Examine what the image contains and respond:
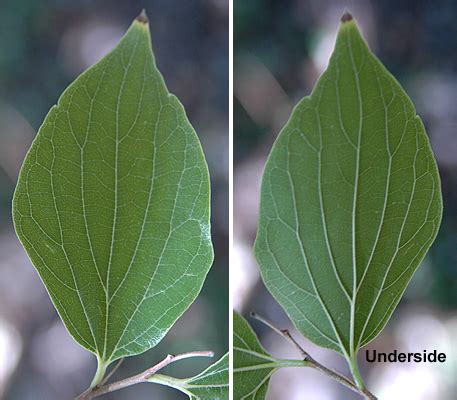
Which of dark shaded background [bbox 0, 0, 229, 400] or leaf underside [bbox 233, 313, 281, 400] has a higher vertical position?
dark shaded background [bbox 0, 0, 229, 400]

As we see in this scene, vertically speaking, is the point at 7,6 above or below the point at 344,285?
above

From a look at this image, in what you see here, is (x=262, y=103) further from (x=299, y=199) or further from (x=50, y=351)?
(x=50, y=351)

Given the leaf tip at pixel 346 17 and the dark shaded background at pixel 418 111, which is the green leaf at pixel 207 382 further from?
the leaf tip at pixel 346 17

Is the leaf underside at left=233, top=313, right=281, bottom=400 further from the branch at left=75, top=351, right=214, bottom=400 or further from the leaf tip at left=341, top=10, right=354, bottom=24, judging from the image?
the leaf tip at left=341, top=10, right=354, bottom=24

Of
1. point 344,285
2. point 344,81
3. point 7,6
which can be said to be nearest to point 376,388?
point 344,285

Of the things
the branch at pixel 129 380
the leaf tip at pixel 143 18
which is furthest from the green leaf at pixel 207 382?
the leaf tip at pixel 143 18

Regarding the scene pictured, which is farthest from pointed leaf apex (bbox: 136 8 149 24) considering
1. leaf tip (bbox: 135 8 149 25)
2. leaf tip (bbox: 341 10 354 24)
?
leaf tip (bbox: 341 10 354 24)

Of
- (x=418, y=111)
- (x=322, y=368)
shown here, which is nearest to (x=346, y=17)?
(x=418, y=111)

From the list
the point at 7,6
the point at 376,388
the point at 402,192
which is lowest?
the point at 376,388
